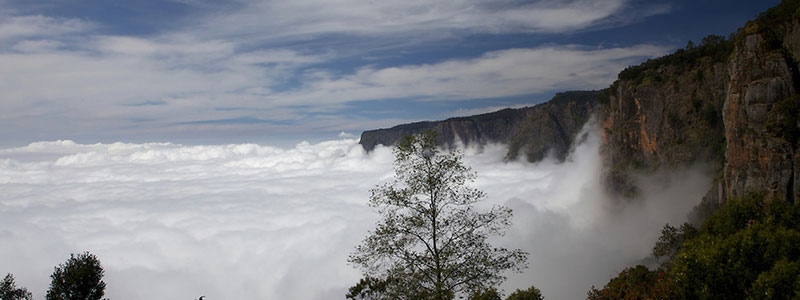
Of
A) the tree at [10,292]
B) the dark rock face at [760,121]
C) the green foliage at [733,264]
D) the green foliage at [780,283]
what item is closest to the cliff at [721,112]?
the dark rock face at [760,121]

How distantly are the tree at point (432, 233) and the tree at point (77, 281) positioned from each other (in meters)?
26.5

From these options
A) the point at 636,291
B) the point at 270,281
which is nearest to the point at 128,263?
the point at 270,281

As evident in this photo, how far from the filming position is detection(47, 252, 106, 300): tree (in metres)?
28.5

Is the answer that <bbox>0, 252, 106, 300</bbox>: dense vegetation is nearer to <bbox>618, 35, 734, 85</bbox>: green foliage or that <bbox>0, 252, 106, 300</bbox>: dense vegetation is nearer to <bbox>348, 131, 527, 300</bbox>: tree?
<bbox>348, 131, 527, 300</bbox>: tree

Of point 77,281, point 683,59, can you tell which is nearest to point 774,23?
point 683,59

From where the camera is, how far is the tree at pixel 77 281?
93.4ft

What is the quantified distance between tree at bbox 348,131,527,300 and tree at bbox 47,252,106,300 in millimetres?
26455

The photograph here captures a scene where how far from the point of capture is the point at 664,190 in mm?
81625

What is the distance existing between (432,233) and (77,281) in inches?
1165

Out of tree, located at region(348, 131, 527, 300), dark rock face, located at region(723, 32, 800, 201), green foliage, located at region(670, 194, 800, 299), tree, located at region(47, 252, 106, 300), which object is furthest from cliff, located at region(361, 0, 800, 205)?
tree, located at region(47, 252, 106, 300)

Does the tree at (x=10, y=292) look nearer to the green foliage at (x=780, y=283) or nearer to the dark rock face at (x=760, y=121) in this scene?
the green foliage at (x=780, y=283)

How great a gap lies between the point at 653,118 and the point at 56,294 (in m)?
100

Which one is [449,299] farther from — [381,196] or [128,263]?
[128,263]

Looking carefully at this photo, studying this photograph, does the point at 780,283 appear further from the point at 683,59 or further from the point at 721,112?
the point at 683,59
